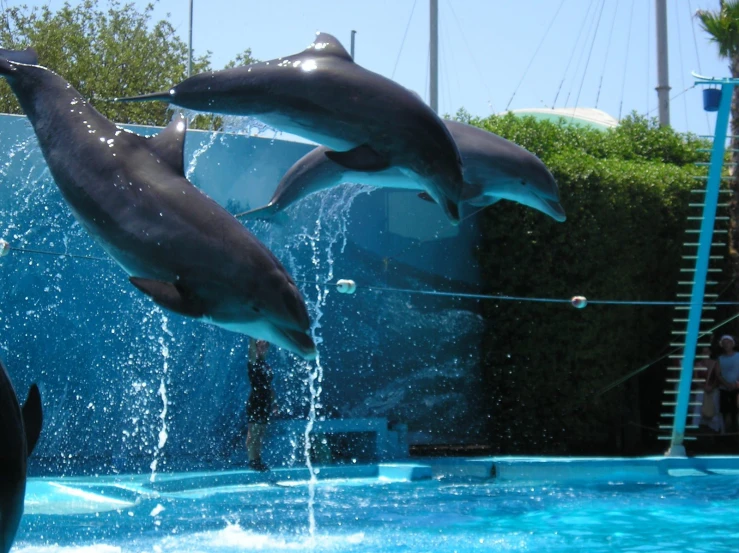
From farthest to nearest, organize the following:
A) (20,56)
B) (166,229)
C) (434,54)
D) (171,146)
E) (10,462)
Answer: (434,54)
(20,56)
(171,146)
(166,229)
(10,462)

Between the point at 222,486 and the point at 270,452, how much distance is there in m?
1.22

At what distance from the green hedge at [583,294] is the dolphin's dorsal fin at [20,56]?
811 cm

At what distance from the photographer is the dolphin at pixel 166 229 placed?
3174 mm

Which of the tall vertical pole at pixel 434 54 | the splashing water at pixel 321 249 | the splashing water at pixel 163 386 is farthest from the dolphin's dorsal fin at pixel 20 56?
the tall vertical pole at pixel 434 54

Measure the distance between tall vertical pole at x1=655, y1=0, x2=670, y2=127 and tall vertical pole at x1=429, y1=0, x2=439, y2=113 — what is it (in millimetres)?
3795

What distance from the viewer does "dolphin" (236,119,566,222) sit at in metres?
4.30

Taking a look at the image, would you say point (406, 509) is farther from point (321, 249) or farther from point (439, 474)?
point (321, 249)

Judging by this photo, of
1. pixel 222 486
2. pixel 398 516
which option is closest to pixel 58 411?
pixel 222 486

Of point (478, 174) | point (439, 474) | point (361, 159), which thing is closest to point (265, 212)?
point (478, 174)

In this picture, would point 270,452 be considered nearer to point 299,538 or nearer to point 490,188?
point 299,538

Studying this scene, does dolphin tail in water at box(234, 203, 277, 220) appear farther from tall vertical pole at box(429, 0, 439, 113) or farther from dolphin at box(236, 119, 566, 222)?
tall vertical pole at box(429, 0, 439, 113)

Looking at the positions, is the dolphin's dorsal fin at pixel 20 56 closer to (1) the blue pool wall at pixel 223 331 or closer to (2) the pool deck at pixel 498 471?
(1) the blue pool wall at pixel 223 331

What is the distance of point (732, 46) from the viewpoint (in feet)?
39.2

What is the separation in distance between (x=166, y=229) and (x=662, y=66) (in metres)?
15.6
